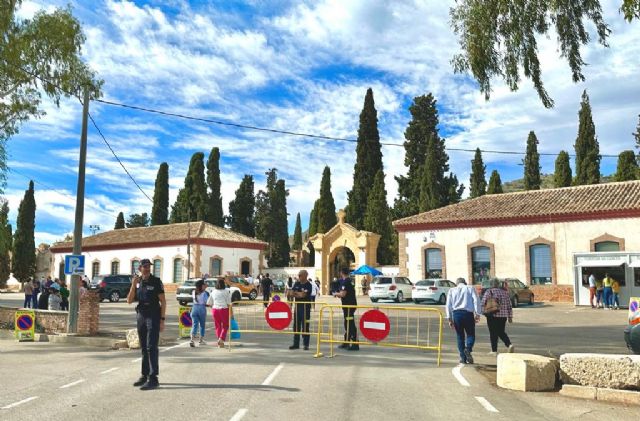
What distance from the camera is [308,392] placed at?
304 inches

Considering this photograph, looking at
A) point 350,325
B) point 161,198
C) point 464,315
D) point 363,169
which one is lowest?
point 350,325

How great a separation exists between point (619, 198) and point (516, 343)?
2010 centimetres

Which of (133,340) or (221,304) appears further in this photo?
(133,340)

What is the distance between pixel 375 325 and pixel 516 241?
23578 millimetres

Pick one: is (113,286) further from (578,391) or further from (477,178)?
(477,178)

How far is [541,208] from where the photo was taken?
3206 cm

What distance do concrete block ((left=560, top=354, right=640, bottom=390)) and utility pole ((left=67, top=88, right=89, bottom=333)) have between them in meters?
11.8

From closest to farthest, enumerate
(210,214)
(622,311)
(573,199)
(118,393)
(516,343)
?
(118,393) < (516,343) < (622,311) < (573,199) < (210,214)

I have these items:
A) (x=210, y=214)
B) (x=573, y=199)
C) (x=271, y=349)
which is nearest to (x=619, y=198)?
(x=573, y=199)

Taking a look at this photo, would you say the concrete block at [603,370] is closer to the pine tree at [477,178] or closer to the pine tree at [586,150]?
the pine tree at [586,150]

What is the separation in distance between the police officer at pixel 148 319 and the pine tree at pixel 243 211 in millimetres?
54089

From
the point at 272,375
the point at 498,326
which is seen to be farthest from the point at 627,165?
the point at 272,375

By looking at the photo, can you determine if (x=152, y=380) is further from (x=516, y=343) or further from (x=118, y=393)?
(x=516, y=343)

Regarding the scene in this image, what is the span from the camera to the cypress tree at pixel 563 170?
50.2 metres
